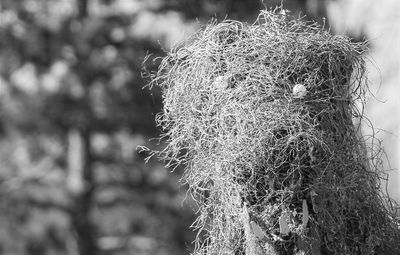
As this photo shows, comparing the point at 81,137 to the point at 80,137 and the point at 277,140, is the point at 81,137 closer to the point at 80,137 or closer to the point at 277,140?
the point at 80,137

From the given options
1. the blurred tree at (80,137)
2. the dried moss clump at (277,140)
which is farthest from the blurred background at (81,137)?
the dried moss clump at (277,140)

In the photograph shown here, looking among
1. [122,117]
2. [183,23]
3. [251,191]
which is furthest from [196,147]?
[122,117]

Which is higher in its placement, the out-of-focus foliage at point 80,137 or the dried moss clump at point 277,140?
the out-of-focus foliage at point 80,137

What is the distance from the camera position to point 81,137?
5941 millimetres

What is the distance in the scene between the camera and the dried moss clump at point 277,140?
6.35 ft

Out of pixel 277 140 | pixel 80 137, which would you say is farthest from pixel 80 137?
pixel 277 140

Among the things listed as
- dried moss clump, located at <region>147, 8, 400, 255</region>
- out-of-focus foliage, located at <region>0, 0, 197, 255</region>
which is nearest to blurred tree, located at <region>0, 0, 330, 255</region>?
out-of-focus foliage, located at <region>0, 0, 197, 255</region>

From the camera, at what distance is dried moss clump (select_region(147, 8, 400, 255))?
6.35 ft

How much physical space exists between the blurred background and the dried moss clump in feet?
12.0

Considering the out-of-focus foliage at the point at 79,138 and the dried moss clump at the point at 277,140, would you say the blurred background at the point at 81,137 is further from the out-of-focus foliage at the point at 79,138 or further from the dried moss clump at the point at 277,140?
the dried moss clump at the point at 277,140

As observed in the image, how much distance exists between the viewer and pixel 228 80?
2031mm

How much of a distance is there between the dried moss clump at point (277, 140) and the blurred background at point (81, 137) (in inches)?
144

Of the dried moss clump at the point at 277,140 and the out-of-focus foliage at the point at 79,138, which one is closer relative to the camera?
the dried moss clump at the point at 277,140

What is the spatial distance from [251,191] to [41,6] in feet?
14.6
